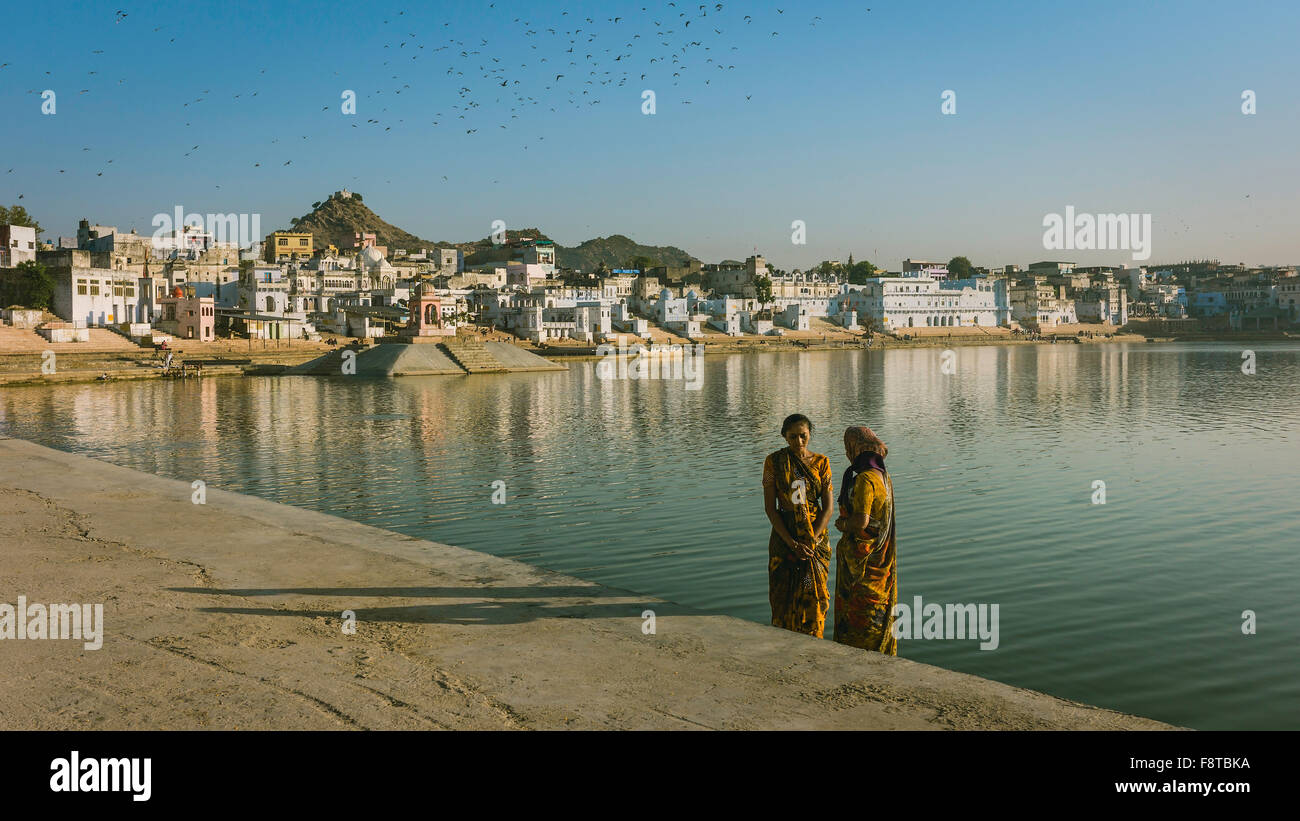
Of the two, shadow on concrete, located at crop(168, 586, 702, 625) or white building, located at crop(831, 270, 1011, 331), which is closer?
shadow on concrete, located at crop(168, 586, 702, 625)

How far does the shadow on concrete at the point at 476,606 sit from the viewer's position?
296 inches

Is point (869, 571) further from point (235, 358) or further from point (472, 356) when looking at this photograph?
point (235, 358)

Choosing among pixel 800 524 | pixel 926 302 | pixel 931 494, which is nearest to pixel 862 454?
pixel 800 524

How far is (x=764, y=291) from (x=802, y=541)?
12507cm

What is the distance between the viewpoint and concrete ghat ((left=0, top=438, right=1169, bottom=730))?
17.3ft

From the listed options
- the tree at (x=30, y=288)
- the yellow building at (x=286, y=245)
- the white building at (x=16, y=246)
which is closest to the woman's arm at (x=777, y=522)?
the tree at (x=30, y=288)

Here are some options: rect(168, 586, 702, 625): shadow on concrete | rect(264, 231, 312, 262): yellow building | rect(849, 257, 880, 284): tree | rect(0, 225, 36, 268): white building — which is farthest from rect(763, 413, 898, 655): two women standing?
rect(849, 257, 880, 284): tree

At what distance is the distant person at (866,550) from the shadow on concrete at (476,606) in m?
1.25

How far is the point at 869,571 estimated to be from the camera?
23.7 feet

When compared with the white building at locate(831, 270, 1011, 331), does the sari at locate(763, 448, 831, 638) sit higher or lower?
lower

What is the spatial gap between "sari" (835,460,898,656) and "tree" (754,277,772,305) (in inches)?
4866

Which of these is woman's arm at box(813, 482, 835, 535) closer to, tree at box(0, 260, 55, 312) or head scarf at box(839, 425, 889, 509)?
head scarf at box(839, 425, 889, 509)

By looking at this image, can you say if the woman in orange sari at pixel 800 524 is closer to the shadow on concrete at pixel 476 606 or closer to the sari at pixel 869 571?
the sari at pixel 869 571
